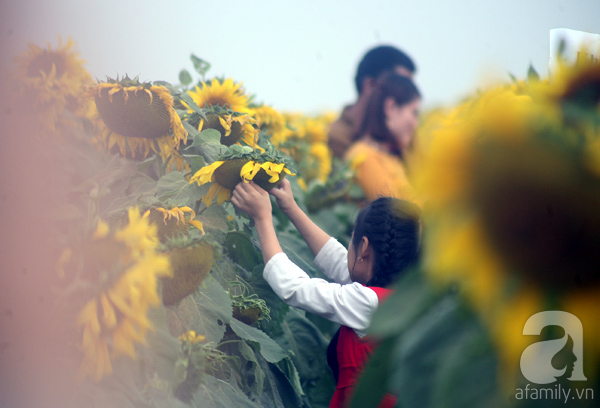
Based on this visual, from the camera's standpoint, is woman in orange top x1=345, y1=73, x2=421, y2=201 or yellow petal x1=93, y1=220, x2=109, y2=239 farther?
woman in orange top x1=345, y1=73, x2=421, y2=201

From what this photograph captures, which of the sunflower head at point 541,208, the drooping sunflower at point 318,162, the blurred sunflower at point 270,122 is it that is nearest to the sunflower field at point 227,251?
the sunflower head at point 541,208

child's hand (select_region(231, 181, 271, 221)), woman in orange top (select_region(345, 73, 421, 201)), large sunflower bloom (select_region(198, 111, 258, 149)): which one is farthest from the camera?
woman in orange top (select_region(345, 73, 421, 201))

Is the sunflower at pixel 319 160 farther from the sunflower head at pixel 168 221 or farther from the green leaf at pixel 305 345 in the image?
the sunflower head at pixel 168 221

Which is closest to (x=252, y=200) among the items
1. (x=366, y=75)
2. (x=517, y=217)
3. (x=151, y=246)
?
(x=151, y=246)

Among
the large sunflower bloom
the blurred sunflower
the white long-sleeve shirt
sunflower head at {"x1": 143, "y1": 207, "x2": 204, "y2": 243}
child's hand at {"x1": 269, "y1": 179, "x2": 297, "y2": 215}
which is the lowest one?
sunflower head at {"x1": 143, "y1": 207, "x2": 204, "y2": 243}

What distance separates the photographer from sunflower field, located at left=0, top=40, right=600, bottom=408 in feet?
1.12

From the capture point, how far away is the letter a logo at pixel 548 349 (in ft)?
1.13

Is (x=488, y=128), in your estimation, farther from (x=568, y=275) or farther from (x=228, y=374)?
(x=228, y=374)

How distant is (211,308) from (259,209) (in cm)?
32

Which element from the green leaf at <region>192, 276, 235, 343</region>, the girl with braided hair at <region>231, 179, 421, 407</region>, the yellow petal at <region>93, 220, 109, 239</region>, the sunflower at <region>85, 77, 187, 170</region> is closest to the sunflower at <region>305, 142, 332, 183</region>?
the girl with braided hair at <region>231, 179, 421, 407</region>

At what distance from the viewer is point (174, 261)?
0.76 m

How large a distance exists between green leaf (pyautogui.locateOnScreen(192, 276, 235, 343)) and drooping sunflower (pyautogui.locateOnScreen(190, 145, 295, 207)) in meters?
0.24

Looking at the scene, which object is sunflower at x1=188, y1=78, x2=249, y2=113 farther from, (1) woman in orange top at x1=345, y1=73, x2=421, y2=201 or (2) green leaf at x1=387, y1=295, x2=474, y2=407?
(1) woman in orange top at x1=345, y1=73, x2=421, y2=201

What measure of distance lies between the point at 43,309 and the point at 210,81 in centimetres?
107
